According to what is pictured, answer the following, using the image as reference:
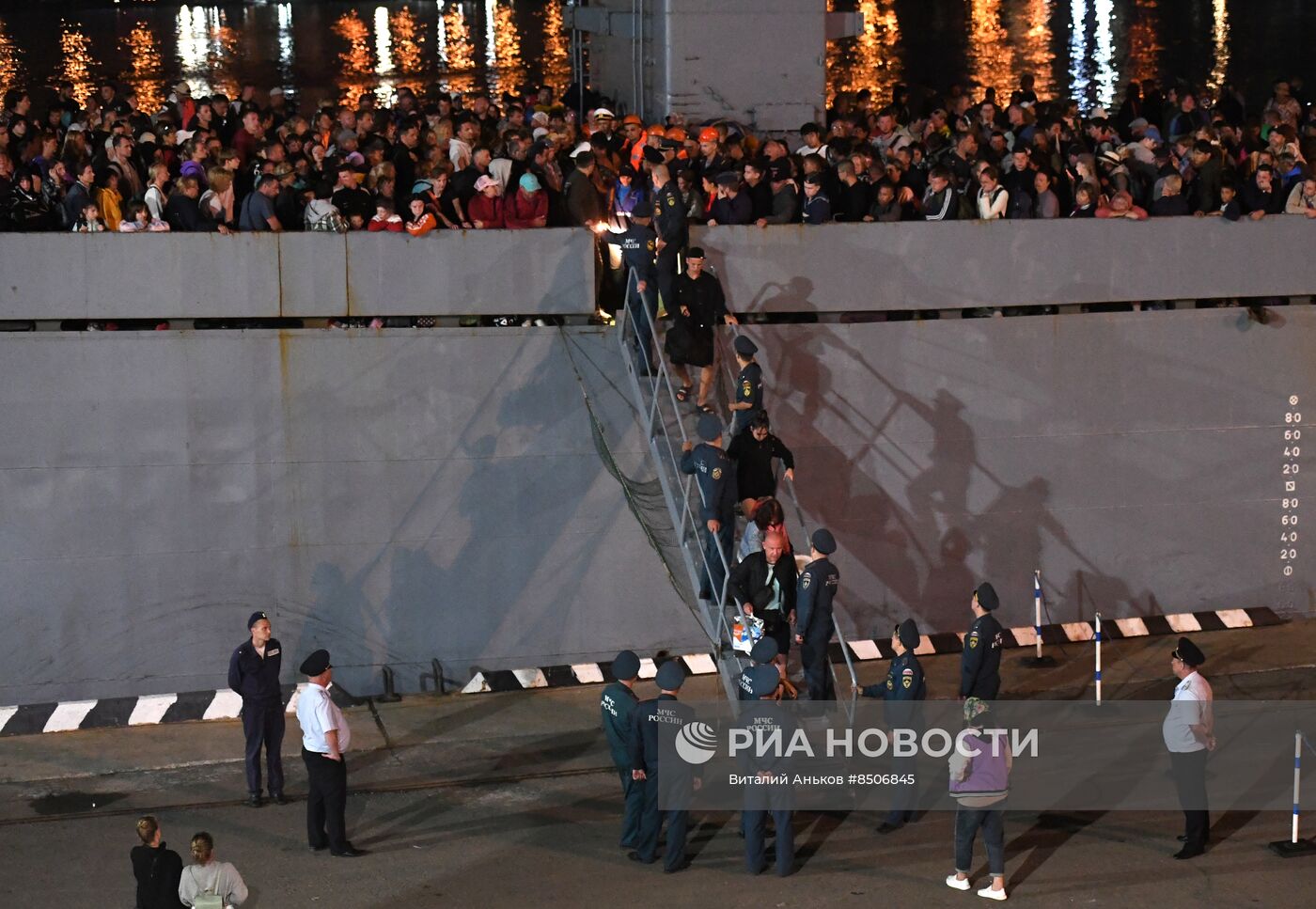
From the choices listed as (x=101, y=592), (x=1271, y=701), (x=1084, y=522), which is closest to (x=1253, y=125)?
(x=1084, y=522)

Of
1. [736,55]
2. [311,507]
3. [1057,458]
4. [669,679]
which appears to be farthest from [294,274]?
[1057,458]

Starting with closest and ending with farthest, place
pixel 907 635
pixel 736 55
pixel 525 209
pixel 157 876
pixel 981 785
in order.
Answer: pixel 157 876 → pixel 981 785 → pixel 907 635 → pixel 525 209 → pixel 736 55

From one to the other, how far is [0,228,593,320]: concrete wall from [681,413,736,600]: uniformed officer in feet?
8.11

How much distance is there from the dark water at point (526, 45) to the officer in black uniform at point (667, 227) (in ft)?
51.3

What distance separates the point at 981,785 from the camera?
441 inches

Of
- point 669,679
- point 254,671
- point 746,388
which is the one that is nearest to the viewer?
point 669,679

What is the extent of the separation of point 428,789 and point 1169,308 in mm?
8115

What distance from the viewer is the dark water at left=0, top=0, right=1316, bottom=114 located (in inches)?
1243

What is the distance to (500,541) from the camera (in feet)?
50.5

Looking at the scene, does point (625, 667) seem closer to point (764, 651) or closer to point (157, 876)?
point (764, 651)

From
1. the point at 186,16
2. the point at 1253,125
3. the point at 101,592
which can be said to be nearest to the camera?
the point at 101,592

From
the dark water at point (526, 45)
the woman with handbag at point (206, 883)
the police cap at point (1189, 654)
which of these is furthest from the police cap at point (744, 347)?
the dark water at point (526, 45)

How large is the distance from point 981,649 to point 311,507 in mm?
5877

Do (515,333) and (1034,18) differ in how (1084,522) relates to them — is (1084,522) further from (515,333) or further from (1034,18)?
(1034,18)
